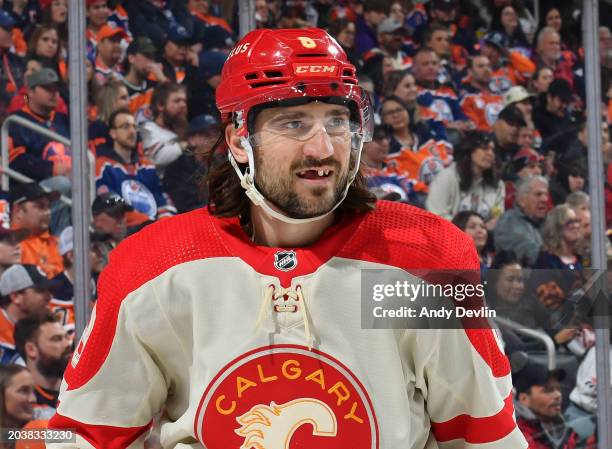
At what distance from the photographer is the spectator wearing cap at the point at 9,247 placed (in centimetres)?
261

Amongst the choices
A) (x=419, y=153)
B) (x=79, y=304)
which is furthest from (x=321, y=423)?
(x=419, y=153)

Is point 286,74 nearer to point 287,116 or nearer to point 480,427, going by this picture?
point 287,116

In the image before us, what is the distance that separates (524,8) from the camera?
3152mm

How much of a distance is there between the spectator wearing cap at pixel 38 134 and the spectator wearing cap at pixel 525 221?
53.9 inches

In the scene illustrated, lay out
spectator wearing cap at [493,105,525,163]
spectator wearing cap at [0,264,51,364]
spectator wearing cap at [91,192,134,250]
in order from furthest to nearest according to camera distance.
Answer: spectator wearing cap at [493,105,525,163]
spectator wearing cap at [91,192,134,250]
spectator wearing cap at [0,264,51,364]

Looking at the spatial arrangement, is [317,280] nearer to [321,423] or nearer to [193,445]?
[321,423]

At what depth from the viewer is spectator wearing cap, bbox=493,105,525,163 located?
311 cm

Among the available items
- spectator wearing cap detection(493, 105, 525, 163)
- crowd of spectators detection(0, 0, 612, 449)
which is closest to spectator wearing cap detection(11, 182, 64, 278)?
crowd of spectators detection(0, 0, 612, 449)

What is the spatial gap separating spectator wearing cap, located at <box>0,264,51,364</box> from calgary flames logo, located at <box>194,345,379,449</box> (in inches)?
52.5

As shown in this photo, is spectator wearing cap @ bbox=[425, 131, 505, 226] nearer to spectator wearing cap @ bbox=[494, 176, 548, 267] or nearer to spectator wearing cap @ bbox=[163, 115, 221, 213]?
spectator wearing cap @ bbox=[494, 176, 548, 267]

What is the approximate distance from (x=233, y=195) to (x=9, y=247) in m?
1.25

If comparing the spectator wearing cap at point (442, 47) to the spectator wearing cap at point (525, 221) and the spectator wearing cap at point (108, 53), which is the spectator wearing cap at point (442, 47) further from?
the spectator wearing cap at point (108, 53)

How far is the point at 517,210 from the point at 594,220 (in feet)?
0.81

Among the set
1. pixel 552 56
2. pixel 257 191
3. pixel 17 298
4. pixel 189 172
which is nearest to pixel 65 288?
pixel 17 298
